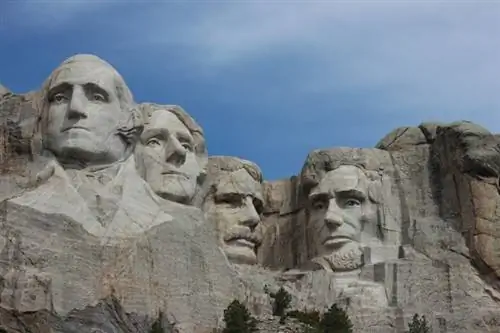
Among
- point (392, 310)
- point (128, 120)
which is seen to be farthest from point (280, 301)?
point (128, 120)

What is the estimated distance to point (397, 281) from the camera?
20.3 m

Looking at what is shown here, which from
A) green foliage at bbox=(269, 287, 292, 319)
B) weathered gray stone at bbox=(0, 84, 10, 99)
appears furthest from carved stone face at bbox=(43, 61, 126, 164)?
green foliage at bbox=(269, 287, 292, 319)

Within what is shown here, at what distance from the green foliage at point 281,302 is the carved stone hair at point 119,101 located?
2811 mm

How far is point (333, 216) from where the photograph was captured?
2086 centimetres

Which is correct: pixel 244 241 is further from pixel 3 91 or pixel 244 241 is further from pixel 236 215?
pixel 3 91

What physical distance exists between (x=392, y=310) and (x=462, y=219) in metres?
1.88

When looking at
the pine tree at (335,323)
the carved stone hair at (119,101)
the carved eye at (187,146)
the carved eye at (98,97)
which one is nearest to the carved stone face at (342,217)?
the pine tree at (335,323)

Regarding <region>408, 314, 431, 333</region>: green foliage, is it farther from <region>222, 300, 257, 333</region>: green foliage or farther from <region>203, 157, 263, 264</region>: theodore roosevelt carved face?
<region>203, 157, 263, 264</region>: theodore roosevelt carved face

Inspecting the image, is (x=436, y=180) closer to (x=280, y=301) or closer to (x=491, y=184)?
(x=491, y=184)

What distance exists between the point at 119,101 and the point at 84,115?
0.76m

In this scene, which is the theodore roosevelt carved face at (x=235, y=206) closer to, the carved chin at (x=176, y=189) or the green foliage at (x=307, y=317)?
the carved chin at (x=176, y=189)

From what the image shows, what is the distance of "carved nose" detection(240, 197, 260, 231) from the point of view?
21.1 metres

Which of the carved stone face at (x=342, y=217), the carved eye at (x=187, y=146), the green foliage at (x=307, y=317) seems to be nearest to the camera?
the green foliage at (x=307, y=317)

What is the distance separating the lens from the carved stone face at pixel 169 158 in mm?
19766
